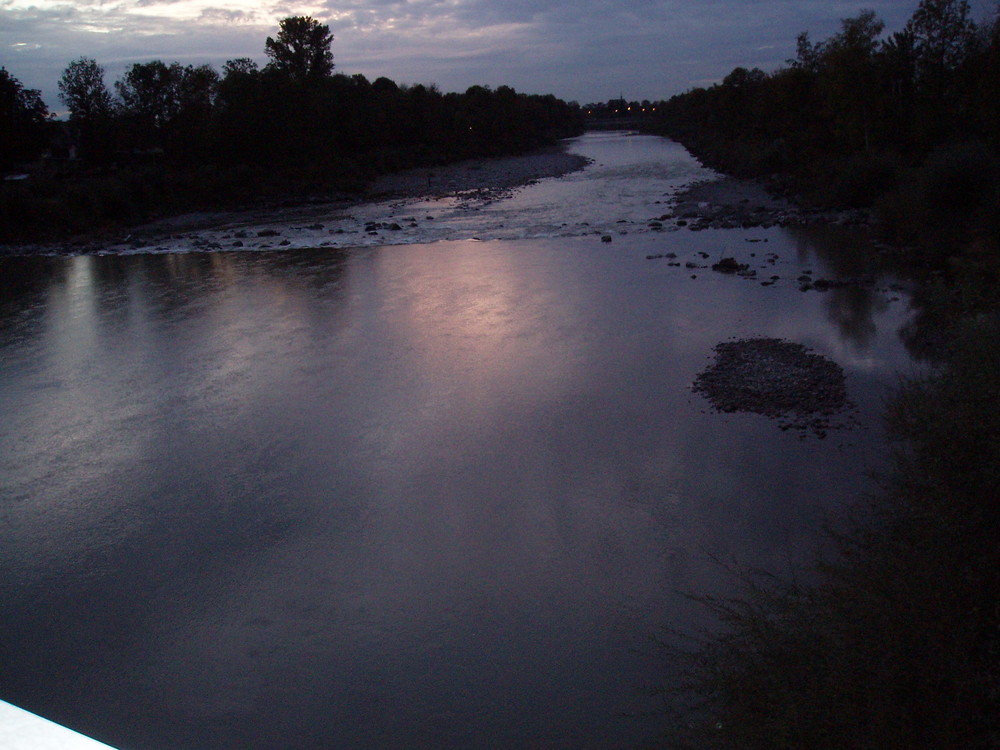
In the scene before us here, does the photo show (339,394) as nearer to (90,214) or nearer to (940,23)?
(940,23)

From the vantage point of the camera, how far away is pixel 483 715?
467 cm

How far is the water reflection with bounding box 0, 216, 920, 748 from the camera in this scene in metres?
4.91

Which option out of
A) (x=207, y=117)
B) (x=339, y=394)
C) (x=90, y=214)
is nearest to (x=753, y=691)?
(x=339, y=394)

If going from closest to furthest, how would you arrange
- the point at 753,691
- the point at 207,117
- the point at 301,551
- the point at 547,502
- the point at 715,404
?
the point at 753,691
the point at 301,551
the point at 547,502
the point at 715,404
the point at 207,117

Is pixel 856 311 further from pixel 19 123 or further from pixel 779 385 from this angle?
pixel 19 123

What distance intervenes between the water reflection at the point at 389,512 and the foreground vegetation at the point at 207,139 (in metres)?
22.0

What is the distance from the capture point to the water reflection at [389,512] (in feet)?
16.1

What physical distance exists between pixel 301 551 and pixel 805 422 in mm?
5244

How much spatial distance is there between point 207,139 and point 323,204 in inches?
381

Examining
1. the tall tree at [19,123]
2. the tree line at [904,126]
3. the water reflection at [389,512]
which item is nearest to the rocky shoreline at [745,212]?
the tree line at [904,126]

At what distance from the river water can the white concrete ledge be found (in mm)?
3972

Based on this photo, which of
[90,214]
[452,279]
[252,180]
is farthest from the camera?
[252,180]

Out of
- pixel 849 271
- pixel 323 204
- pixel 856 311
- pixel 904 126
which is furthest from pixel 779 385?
pixel 323 204

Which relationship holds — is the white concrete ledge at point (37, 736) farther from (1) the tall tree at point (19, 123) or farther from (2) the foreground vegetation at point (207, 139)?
(1) the tall tree at point (19, 123)
